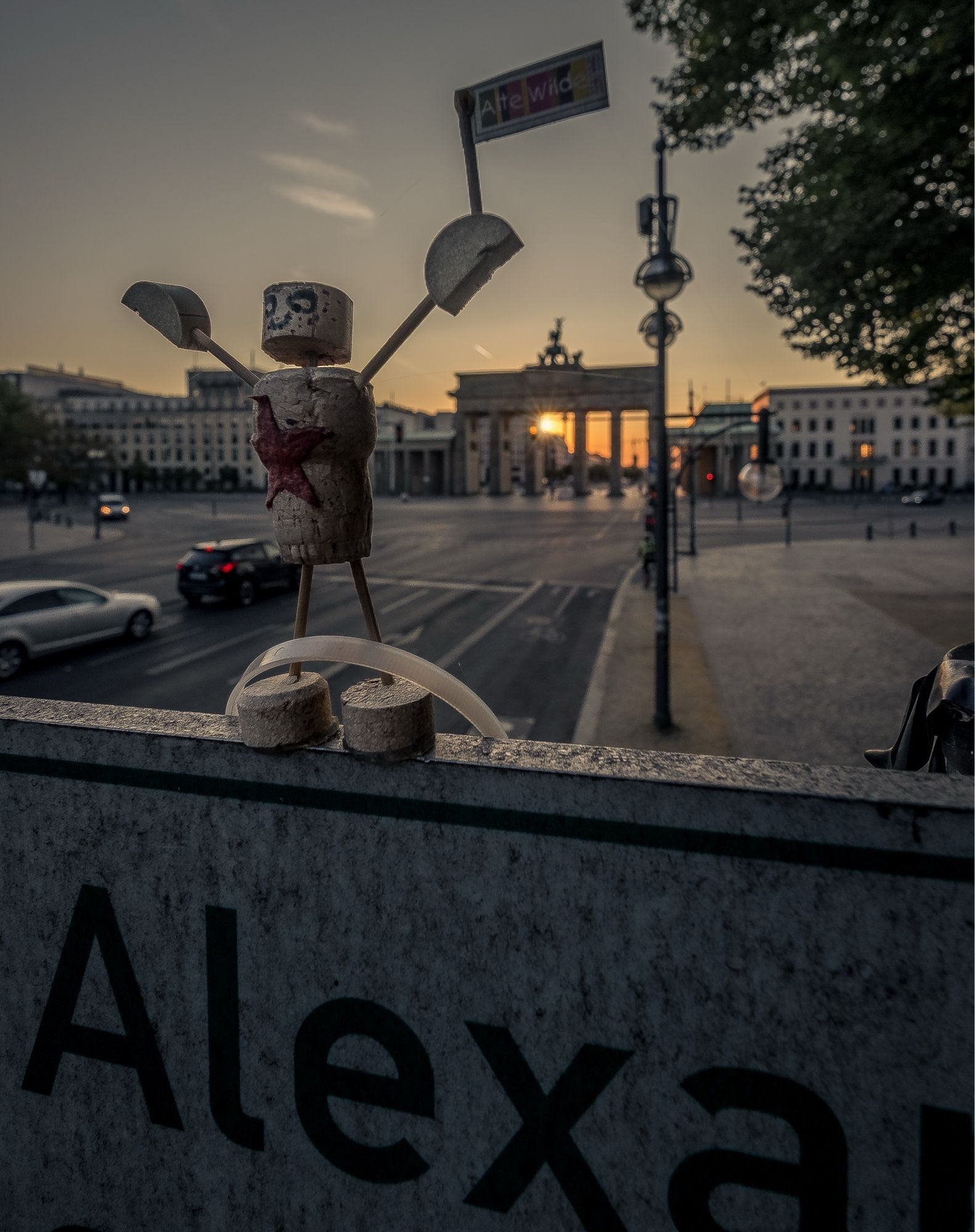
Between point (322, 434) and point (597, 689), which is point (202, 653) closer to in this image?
point (597, 689)

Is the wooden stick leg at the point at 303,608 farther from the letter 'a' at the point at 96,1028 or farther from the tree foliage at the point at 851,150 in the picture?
the tree foliage at the point at 851,150

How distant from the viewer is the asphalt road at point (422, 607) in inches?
415

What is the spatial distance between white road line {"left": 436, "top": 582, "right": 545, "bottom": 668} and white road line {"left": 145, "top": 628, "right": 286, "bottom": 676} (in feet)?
9.43

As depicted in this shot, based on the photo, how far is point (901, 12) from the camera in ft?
23.3

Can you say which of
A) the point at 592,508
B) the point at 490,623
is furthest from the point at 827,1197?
the point at 592,508

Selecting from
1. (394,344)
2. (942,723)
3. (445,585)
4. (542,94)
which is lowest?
(445,585)

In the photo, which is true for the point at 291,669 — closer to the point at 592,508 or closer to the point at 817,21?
the point at 817,21

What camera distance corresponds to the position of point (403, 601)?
17797mm

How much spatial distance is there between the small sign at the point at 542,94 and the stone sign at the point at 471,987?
1.37 metres

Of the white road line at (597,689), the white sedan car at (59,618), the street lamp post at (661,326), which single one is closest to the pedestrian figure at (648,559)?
the white road line at (597,689)

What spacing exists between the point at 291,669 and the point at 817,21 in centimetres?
971

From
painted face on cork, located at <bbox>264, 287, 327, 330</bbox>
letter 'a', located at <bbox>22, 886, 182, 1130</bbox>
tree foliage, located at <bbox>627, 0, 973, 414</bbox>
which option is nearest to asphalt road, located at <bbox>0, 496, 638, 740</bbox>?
painted face on cork, located at <bbox>264, 287, 327, 330</bbox>

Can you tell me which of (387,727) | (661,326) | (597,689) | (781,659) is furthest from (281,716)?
(781,659)

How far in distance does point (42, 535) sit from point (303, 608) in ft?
126
